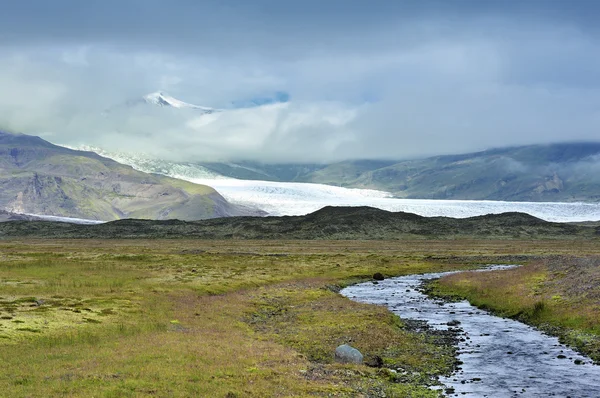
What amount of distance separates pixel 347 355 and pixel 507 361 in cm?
988

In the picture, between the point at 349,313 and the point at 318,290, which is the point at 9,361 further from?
the point at 318,290

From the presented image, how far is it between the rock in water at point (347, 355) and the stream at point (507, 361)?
4943 mm

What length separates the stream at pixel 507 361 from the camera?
28.5 metres

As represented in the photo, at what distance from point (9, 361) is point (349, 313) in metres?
28.8

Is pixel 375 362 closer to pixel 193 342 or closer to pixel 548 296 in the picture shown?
pixel 193 342

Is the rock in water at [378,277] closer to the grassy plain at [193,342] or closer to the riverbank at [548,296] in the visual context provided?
the riverbank at [548,296]

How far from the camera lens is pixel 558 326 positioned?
147 feet

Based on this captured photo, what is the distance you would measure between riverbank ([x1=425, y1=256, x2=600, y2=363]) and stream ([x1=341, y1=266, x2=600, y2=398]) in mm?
1520

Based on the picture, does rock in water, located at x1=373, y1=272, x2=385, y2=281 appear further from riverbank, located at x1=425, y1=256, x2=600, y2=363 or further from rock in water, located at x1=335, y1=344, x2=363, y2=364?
rock in water, located at x1=335, y1=344, x2=363, y2=364

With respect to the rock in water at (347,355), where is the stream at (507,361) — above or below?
below

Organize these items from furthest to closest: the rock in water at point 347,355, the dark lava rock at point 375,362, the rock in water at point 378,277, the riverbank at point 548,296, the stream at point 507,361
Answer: the rock in water at point 378,277
the riverbank at point 548,296
the rock in water at point 347,355
the dark lava rock at point 375,362
the stream at point 507,361

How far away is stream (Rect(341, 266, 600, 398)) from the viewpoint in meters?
28.5

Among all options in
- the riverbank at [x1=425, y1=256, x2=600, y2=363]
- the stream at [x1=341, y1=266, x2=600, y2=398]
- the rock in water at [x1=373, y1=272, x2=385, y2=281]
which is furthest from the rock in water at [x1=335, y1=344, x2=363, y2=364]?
the rock in water at [x1=373, y1=272, x2=385, y2=281]

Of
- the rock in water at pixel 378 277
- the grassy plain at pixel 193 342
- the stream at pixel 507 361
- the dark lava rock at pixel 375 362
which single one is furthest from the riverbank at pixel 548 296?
the dark lava rock at pixel 375 362
